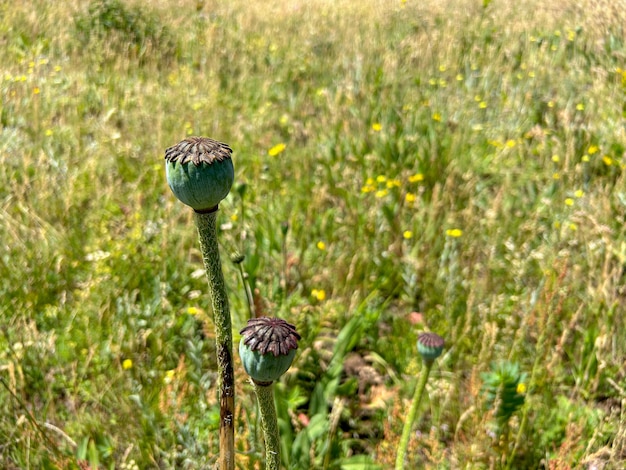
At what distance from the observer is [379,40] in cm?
524

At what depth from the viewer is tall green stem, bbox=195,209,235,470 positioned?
2.21ft

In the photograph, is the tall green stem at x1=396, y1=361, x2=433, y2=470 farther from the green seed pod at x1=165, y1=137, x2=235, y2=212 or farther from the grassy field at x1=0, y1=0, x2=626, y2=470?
the green seed pod at x1=165, y1=137, x2=235, y2=212

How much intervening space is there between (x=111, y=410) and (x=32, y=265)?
95 cm

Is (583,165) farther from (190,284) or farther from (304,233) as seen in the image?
(190,284)

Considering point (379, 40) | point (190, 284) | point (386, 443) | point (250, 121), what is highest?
point (379, 40)

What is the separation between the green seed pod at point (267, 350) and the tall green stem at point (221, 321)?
29 millimetres

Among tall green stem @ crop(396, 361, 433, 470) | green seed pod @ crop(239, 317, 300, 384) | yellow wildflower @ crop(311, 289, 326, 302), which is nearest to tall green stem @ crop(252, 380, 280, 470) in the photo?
green seed pod @ crop(239, 317, 300, 384)

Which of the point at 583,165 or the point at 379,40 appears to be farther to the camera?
the point at 379,40

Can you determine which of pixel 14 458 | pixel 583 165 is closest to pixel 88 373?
pixel 14 458

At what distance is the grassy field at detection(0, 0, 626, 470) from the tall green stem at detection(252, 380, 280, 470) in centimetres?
65

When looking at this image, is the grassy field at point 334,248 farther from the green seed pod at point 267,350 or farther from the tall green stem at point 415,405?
the green seed pod at point 267,350

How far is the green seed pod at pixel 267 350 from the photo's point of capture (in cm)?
69

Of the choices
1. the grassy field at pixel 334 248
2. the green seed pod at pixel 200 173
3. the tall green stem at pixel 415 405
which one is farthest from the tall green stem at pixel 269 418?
the grassy field at pixel 334 248

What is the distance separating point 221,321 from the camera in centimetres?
69
